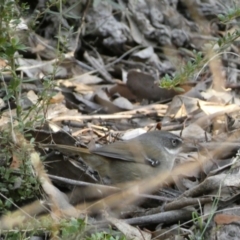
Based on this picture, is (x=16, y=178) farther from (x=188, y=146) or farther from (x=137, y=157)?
(x=188, y=146)

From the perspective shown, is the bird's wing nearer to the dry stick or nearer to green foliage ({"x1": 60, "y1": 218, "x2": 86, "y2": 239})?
the dry stick

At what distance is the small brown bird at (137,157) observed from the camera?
18.5ft

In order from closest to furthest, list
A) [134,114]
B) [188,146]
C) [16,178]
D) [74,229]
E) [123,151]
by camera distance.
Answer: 1. [74,229]
2. [16,178]
3. [123,151]
4. [188,146]
5. [134,114]

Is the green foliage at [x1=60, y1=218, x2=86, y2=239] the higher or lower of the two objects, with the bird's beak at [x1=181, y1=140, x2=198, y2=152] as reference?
higher

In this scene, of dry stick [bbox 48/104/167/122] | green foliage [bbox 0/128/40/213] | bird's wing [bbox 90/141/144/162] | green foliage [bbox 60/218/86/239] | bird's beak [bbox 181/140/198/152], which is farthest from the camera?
dry stick [bbox 48/104/167/122]

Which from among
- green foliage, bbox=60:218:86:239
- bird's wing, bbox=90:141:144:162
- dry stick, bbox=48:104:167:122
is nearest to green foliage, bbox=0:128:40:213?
green foliage, bbox=60:218:86:239

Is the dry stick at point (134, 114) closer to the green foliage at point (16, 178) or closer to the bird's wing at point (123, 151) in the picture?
the bird's wing at point (123, 151)

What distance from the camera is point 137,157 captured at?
5.80 meters

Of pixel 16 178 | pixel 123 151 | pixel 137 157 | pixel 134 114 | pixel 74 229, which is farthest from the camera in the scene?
pixel 134 114

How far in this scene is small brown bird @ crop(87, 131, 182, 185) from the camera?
5629 millimetres

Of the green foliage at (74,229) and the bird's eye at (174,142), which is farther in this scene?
the bird's eye at (174,142)

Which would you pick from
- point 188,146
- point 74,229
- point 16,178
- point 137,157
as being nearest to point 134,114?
point 188,146

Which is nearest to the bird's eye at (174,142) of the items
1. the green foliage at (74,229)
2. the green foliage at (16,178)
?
the green foliage at (16,178)

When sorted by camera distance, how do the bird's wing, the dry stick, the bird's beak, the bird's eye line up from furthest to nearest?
the dry stick < the bird's beak < the bird's eye < the bird's wing
